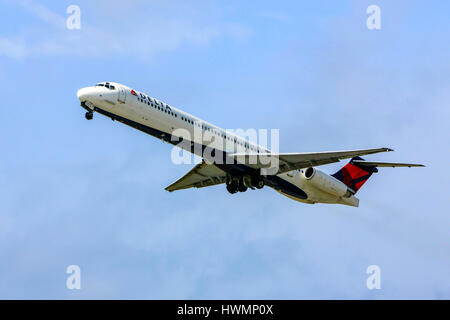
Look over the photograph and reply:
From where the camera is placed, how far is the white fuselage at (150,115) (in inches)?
1208

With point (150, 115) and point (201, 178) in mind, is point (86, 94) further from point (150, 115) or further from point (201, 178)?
point (201, 178)

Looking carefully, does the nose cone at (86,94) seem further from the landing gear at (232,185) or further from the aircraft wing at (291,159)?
the landing gear at (232,185)

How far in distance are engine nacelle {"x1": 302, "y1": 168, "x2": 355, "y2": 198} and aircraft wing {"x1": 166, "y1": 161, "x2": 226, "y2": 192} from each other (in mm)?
4383

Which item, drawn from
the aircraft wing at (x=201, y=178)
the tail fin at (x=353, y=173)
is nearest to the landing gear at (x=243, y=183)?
the aircraft wing at (x=201, y=178)

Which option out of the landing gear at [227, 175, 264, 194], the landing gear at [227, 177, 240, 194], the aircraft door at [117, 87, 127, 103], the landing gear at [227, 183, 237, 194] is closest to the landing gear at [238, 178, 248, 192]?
the landing gear at [227, 175, 264, 194]

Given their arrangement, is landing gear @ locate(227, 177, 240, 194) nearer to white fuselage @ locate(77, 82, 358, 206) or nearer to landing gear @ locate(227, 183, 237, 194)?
landing gear @ locate(227, 183, 237, 194)

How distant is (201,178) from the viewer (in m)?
Answer: 38.3

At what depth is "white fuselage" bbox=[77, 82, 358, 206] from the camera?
30.7m
